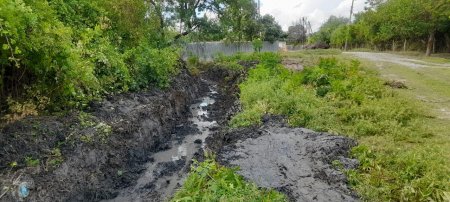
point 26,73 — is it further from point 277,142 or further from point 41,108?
point 277,142

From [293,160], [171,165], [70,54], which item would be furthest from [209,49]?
[293,160]

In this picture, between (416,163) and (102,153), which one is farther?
(102,153)

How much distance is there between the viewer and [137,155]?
7332mm

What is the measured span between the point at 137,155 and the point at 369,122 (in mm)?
5195

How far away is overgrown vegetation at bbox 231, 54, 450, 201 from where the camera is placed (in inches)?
184

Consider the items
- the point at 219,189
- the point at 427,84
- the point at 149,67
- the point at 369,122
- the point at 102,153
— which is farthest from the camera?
the point at 427,84

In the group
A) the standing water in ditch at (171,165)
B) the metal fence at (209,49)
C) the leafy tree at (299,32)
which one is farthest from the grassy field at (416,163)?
the leafy tree at (299,32)

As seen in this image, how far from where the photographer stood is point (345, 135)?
22.3 feet

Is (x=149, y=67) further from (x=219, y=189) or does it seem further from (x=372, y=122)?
(x=219, y=189)

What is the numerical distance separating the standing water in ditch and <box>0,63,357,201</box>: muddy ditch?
20 millimetres

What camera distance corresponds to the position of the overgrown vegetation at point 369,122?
4676 mm

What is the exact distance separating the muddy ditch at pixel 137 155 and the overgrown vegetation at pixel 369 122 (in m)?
0.40

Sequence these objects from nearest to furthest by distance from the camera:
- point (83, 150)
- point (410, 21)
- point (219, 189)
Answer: point (219, 189) < point (83, 150) < point (410, 21)

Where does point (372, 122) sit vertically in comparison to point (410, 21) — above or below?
below
